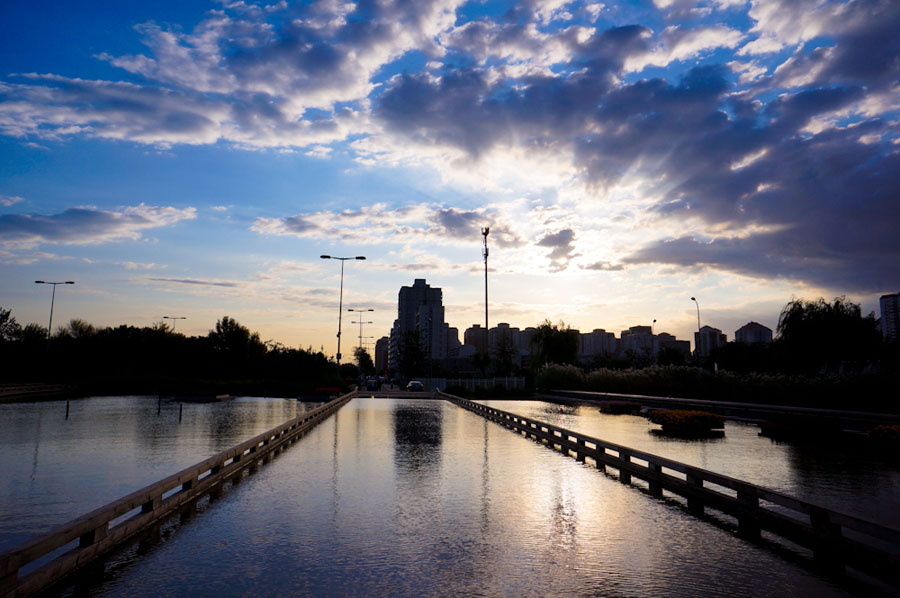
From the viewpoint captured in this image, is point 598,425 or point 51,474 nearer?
point 51,474

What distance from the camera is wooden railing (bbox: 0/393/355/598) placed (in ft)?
19.3

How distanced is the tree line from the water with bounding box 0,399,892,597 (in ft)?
162

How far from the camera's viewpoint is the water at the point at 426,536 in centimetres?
659

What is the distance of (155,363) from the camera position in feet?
268

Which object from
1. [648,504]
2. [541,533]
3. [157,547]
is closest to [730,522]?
[648,504]

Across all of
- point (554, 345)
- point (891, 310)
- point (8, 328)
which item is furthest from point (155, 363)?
point (891, 310)

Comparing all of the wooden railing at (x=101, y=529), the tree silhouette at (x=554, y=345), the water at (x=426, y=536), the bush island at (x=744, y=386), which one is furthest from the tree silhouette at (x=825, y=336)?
the wooden railing at (x=101, y=529)

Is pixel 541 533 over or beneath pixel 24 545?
beneath

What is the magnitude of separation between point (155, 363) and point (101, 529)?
8215 cm

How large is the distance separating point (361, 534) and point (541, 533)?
101 inches

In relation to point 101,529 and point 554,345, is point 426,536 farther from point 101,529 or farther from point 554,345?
point 554,345

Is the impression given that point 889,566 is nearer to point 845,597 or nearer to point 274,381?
point 845,597

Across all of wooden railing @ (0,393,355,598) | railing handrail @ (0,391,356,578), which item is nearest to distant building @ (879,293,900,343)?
wooden railing @ (0,393,355,598)

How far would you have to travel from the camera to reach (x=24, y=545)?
6.00 meters
